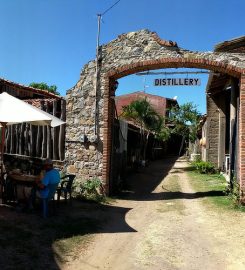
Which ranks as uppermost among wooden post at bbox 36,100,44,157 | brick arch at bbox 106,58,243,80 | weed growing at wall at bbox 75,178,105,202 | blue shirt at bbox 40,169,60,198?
brick arch at bbox 106,58,243,80

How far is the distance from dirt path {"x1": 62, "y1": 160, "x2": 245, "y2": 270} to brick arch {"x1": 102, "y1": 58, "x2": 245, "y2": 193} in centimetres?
137

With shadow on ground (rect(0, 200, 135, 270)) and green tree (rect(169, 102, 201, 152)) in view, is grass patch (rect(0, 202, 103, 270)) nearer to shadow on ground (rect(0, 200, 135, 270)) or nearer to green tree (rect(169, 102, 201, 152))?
shadow on ground (rect(0, 200, 135, 270))

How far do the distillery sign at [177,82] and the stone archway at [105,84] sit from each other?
483 millimetres

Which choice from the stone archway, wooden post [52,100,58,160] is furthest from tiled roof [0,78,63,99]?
the stone archway

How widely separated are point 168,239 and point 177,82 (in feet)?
18.1

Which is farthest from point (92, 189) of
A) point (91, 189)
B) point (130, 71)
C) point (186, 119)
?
point (186, 119)

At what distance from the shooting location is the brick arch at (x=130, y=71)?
34.6 ft

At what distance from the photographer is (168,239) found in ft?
23.3

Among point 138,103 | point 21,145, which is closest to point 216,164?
point 138,103

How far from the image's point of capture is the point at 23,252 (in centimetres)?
573

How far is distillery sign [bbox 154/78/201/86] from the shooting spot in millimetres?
11320

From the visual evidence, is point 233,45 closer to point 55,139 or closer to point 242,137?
point 242,137

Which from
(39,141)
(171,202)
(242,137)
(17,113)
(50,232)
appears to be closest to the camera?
(50,232)

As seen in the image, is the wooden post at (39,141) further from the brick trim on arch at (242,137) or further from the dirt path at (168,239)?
the brick trim on arch at (242,137)
